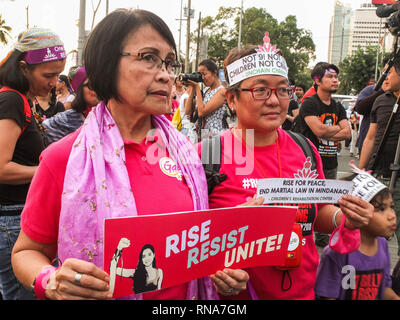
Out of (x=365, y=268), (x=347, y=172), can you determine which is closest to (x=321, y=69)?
(x=365, y=268)

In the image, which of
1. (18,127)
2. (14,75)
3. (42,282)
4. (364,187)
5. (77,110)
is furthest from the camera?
(77,110)

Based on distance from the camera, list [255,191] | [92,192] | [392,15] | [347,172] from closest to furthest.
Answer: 1. [92,192]
2. [255,191]
3. [392,15]
4. [347,172]

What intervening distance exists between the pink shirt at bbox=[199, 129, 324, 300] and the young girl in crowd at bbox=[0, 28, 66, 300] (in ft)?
3.70

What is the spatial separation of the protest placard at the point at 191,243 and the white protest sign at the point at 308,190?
0.09 m

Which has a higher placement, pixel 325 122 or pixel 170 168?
pixel 170 168

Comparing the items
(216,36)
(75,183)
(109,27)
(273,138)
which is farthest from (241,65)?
(216,36)

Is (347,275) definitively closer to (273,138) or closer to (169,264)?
(273,138)

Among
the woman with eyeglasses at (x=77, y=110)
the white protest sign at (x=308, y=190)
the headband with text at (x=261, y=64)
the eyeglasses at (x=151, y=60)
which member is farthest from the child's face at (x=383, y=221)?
the woman with eyeglasses at (x=77, y=110)

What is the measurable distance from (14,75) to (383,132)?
324 cm

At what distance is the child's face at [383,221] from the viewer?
2367 mm

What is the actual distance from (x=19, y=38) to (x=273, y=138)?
1.68m

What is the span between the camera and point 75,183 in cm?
138

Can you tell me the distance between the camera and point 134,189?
1.50 meters

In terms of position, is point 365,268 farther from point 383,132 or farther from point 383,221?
point 383,132
